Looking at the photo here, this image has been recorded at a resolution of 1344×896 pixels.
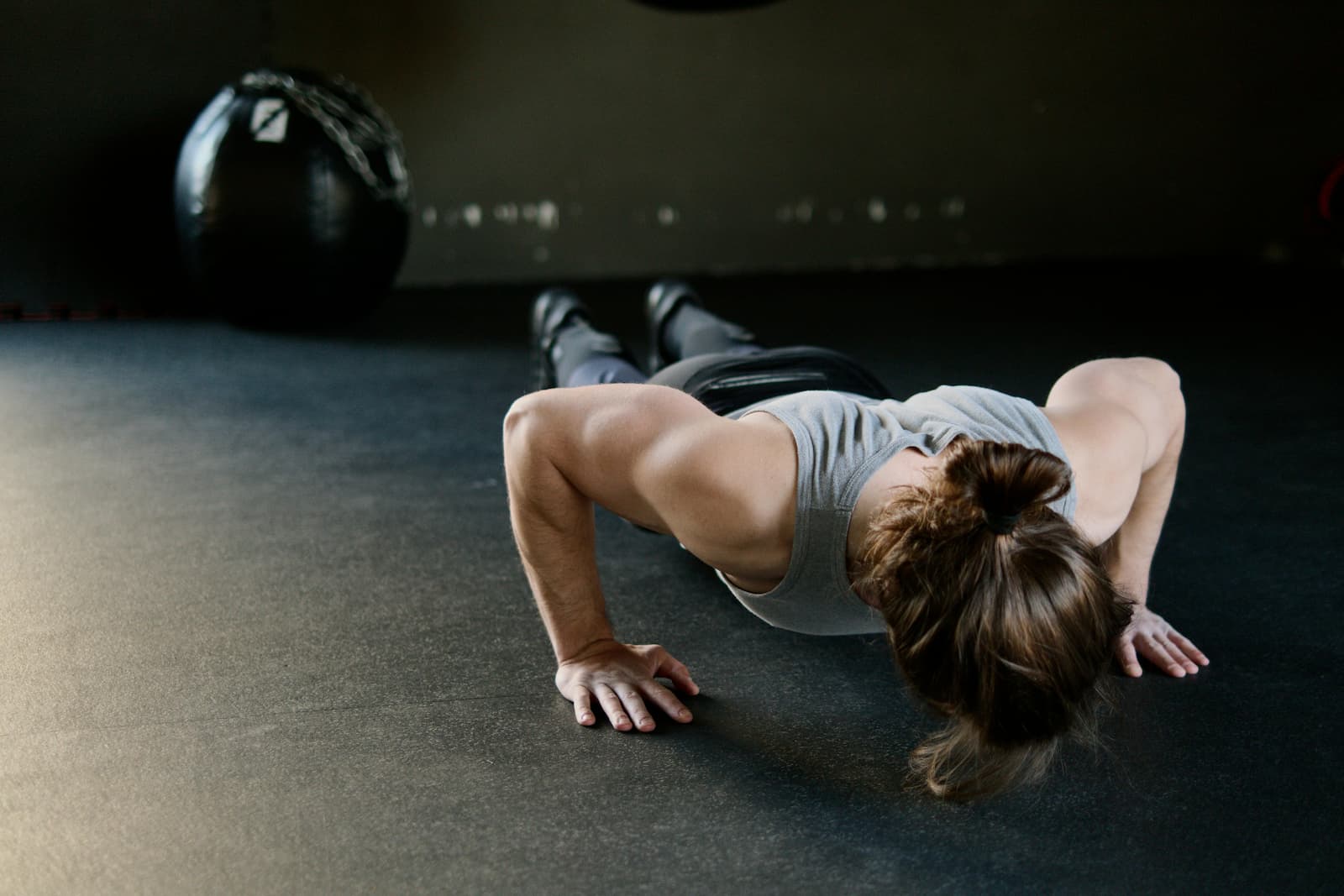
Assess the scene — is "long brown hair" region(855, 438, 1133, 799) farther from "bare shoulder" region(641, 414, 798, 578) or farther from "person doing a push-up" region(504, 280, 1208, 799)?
"bare shoulder" region(641, 414, 798, 578)

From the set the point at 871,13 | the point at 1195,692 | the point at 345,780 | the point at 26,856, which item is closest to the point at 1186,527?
the point at 1195,692

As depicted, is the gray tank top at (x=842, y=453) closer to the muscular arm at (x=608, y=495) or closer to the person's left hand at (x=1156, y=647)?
the muscular arm at (x=608, y=495)

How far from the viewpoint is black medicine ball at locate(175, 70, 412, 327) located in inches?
150

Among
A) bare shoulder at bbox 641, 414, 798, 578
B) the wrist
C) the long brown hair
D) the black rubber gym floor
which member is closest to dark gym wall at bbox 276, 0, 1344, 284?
the black rubber gym floor

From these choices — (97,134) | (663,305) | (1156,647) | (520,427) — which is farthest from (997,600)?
(97,134)

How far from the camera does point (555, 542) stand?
1.55 meters

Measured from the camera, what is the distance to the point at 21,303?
4.26 m

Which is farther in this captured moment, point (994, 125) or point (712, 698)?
point (994, 125)

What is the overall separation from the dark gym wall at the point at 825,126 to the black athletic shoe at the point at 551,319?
2.10 metres

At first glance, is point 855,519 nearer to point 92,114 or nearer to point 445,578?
point 445,578

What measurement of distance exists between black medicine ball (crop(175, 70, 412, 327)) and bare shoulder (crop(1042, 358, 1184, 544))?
2769 mm

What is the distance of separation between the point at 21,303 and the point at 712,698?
352 cm

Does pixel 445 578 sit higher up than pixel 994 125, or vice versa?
pixel 994 125

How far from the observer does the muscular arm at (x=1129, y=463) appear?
1.49 metres
